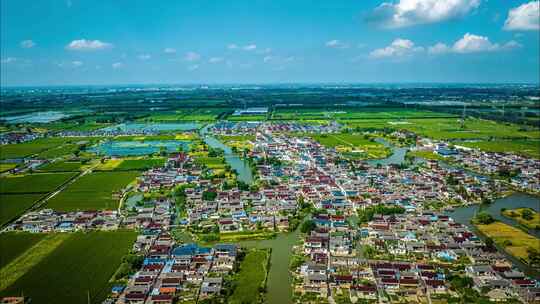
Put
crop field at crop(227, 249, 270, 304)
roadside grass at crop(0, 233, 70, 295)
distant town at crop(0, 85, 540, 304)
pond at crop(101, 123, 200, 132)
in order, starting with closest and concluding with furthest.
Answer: crop field at crop(227, 249, 270, 304) → distant town at crop(0, 85, 540, 304) → roadside grass at crop(0, 233, 70, 295) → pond at crop(101, 123, 200, 132)

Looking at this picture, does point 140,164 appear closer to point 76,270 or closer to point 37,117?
point 76,270

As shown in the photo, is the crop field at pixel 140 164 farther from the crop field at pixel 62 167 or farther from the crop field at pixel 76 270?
the crop field at pixel 76 270

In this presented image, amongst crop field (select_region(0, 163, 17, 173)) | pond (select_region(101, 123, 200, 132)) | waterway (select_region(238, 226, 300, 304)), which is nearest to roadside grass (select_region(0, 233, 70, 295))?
waterway (select_region(238, 226, 300, 304))

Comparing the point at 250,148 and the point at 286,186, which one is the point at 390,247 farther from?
the point at 250,148

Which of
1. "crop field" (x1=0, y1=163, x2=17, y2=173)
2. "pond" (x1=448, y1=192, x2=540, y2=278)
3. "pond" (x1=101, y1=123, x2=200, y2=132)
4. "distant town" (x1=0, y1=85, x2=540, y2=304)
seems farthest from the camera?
"pond" (x1=101, y1=123, x2=200, y2=132)

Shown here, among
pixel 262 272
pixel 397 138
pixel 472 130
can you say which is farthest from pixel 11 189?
pixel 472 130

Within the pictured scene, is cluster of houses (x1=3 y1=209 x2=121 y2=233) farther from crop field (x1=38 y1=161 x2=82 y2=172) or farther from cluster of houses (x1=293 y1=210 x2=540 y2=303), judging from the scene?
crop field (x1=38 y1=161 x2=82 y2=172)
